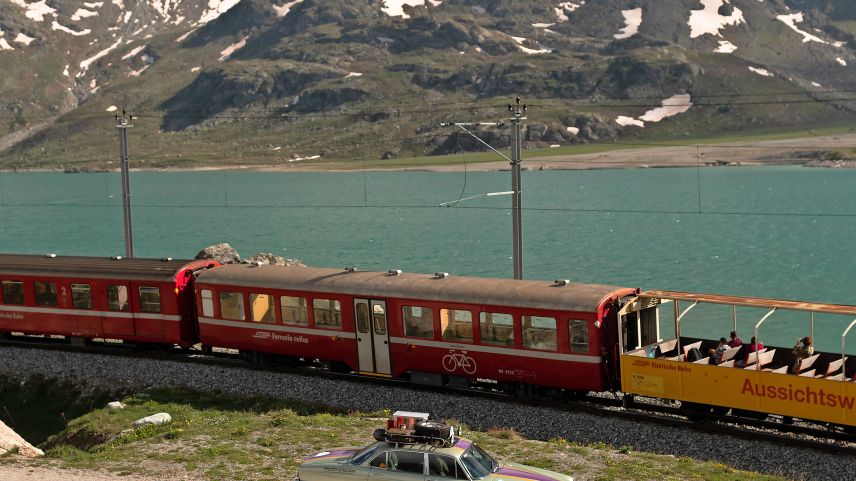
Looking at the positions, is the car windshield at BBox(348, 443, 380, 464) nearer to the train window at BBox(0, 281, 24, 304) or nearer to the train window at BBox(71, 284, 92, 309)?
the train window at BBox(71, 284, 92, 309)

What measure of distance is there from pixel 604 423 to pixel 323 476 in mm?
9583

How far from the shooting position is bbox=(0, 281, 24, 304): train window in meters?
39.4

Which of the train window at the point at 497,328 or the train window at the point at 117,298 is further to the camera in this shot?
the train window at the point at 117,298

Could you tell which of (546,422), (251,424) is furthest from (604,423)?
(251,424)

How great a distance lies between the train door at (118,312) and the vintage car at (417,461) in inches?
784

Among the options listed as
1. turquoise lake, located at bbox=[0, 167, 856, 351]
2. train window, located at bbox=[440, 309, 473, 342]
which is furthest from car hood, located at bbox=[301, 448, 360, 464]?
turquoise lake, located at bbox=[0, 167, 856, 351]

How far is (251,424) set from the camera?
2628cm

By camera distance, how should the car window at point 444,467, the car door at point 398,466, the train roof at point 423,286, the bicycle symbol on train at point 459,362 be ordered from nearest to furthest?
1. the car window at point 444,467
2. the car door at point 398,466
3. the train roof at point 423,286
4. the bicycle symbol on train at point 459,362

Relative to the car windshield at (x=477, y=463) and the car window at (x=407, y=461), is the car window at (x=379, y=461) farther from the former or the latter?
the car windshield at (x=477, y=463)

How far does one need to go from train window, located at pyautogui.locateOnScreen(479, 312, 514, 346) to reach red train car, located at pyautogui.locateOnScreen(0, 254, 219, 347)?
12137 millimetres

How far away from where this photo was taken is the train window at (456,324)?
96.0 ft

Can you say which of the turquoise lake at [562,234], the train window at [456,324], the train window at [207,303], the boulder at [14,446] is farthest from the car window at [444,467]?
the turquoise lake at [562,234]

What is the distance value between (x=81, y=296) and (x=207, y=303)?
18.6 ft

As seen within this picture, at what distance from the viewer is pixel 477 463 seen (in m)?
17.8
